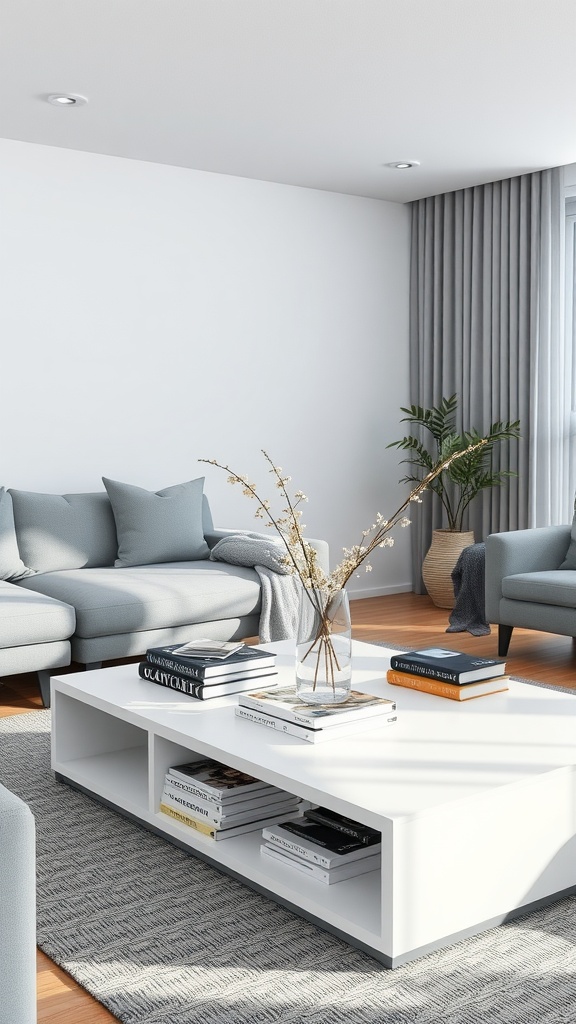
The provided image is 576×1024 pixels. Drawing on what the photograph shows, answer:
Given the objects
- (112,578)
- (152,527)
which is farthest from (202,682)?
(152,527)

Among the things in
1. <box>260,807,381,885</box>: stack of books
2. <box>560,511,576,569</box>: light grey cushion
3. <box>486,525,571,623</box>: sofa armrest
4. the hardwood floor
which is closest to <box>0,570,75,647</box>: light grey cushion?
the hardwood floor

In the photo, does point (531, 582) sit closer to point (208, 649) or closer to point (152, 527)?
point (152, 527)

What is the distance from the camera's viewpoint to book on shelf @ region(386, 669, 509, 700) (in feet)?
9.28

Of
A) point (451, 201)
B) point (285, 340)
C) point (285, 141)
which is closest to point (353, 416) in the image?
point (285, 340)

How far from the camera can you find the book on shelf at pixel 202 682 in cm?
285

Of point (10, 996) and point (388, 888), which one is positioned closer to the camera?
point (10, 996)

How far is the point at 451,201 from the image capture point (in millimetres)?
6520

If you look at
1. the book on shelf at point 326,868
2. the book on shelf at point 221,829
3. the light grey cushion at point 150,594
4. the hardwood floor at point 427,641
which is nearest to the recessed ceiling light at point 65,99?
the light grey cushion at point 150,594

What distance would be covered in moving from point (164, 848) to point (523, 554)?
2.77m

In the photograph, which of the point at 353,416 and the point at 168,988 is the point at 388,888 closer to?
the point at 168,988

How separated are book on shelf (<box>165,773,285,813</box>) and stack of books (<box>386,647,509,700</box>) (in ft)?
1.75

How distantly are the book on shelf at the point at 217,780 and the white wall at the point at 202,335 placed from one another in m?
2.90

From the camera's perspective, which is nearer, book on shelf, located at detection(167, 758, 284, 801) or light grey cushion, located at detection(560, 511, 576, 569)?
book on shelf, located at detection(167, 758, 284, 801)

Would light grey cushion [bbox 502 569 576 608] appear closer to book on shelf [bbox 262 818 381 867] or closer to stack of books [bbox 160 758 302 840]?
stack of books [bbox 160 758 302 840]
